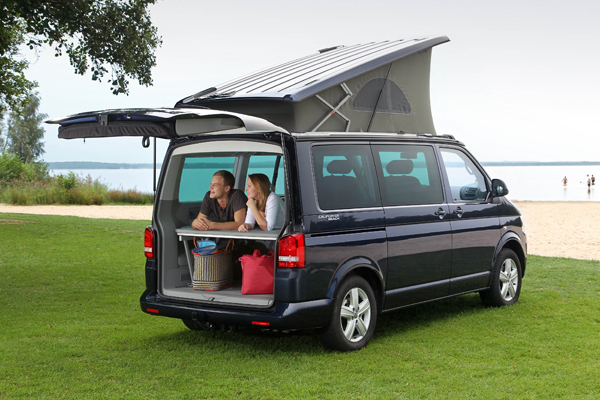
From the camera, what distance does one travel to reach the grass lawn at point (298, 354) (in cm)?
511

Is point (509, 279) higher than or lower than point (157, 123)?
lower

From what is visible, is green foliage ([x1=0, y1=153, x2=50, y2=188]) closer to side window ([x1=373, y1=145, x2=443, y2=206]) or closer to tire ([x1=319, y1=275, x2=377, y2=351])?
side window ([x1=373, y1=145, x2=443, y2=206])

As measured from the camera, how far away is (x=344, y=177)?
6270 millimetres

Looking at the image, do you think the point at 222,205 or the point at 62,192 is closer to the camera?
the point at 222,205

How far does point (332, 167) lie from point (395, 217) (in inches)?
34.7

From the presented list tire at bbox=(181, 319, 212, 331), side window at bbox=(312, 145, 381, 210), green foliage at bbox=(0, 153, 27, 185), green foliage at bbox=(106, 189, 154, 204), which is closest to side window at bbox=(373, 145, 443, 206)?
side window at bbox=(312, 145, 381, 210)

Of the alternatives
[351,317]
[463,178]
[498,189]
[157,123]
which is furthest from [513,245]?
[157,123]

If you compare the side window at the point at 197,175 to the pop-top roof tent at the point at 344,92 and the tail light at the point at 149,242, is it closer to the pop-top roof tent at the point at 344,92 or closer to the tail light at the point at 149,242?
the tail light at the point at 149,242

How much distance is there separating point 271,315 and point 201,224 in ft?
4.59

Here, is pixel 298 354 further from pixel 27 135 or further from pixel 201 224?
pixel 27 135

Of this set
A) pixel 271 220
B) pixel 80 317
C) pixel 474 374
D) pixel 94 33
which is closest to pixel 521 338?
pixel 474 374

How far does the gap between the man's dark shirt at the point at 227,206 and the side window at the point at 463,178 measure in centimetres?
230

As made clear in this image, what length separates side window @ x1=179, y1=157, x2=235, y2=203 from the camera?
6.85 metres

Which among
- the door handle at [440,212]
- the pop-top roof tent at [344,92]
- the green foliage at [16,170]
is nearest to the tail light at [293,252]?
the pop-top roof tent at [344,92]
